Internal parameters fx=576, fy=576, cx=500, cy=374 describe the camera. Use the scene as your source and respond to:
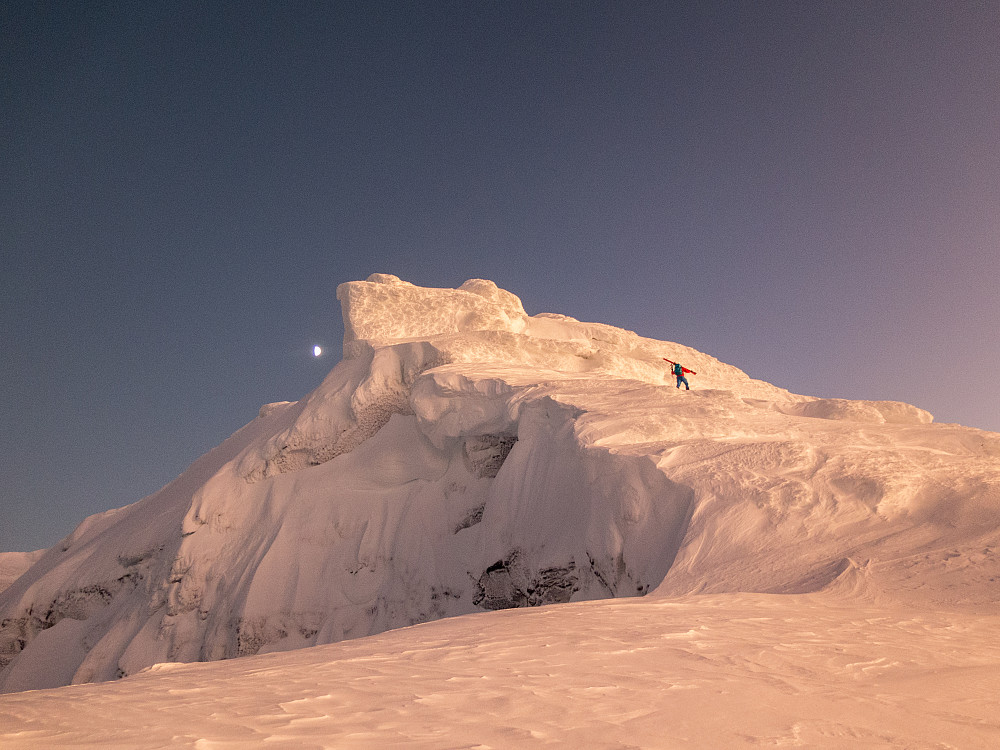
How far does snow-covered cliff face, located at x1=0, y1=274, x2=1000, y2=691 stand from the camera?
6000 mm

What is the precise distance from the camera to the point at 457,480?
13.0 m

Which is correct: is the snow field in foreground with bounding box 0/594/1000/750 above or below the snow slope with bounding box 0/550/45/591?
above

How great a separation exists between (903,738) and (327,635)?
1150 cm

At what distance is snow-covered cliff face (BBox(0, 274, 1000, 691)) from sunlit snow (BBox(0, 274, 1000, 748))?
0.16ft

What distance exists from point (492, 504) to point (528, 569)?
168cm

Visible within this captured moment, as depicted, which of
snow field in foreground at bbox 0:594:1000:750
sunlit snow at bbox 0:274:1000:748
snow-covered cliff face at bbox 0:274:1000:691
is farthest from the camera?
snow-covered cliff face at bbox 0:274:1000:691

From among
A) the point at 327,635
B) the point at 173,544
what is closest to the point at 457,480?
the point at 327,635

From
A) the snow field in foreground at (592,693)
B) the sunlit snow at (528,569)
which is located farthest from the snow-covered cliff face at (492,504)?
the snow field in foreground at (592,693)

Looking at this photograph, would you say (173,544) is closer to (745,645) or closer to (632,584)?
(632,584)

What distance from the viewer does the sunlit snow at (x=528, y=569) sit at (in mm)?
2502

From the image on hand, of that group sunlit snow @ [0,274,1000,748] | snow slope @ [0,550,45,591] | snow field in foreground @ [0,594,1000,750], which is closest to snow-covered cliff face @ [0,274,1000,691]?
sunlit snow @ [0,274,1000,748]

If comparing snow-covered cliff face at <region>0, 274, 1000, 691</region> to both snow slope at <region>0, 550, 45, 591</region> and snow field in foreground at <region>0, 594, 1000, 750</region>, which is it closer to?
snow field in foreground at <region>0, 594, 1000, 750</region>

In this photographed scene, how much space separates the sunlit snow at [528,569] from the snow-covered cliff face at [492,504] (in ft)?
0.16

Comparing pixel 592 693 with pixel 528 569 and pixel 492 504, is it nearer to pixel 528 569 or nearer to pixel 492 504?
pixel 528 569
